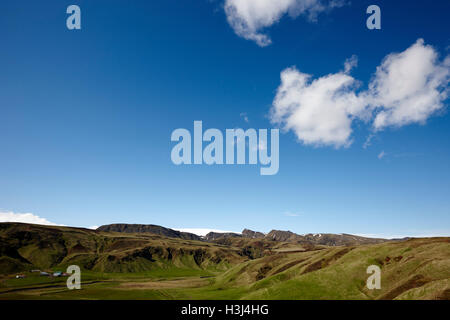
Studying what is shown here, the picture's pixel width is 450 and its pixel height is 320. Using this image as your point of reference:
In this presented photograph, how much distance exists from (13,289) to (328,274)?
16224 cm

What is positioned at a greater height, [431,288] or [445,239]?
[445,239]

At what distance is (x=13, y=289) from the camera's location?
474ft

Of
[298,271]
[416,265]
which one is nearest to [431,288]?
[416,265]

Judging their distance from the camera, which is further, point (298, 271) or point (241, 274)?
point (241, 274)
